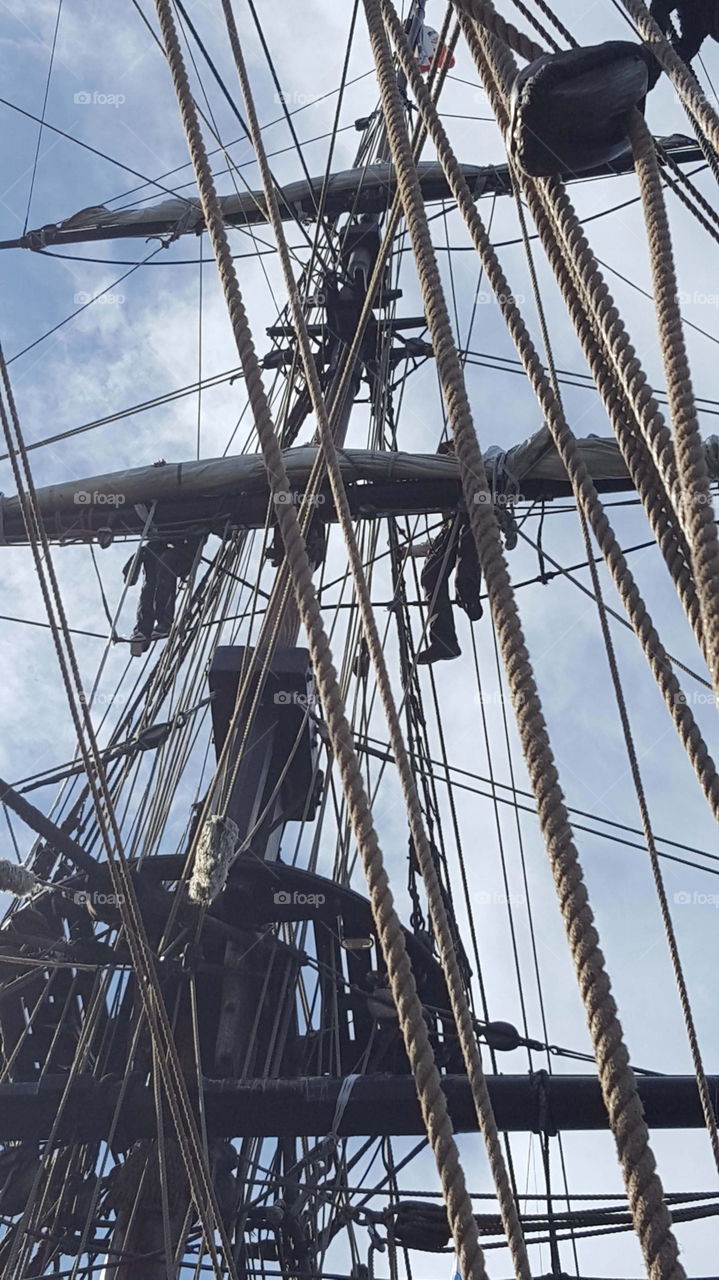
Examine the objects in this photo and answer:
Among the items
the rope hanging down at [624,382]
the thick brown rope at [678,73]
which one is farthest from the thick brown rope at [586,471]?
the thick brown rope at [678,73]

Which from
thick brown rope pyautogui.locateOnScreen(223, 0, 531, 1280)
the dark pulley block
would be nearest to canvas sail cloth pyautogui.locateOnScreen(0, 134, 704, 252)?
thick brown rope pyautogui.locateOnScreen(223, 0, 531, 1280)

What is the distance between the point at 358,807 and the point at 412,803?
1.57ft

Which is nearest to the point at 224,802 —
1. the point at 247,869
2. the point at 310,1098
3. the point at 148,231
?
the point at 247,869

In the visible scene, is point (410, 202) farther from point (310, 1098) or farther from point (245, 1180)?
point (245, 1180)

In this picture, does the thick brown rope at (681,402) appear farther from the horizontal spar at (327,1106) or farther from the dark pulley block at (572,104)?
the horizontal spar at (327,1106)

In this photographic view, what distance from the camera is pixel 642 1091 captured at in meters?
4.46

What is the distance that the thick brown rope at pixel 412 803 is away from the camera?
1.85 meters

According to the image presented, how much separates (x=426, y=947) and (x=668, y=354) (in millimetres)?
3613

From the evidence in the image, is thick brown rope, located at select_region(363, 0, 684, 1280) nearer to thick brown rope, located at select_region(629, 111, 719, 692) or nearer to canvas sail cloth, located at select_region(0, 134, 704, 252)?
thick brown rope, located at select_region(629, 111, 719, 692)

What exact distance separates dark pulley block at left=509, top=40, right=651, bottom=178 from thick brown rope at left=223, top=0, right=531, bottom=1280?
61 cm

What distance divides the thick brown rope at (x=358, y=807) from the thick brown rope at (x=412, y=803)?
0.09 m

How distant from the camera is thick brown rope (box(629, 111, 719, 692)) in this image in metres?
1.66

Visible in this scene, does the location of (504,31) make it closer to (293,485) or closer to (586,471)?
(586,471)

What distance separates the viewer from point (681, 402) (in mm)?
1802
